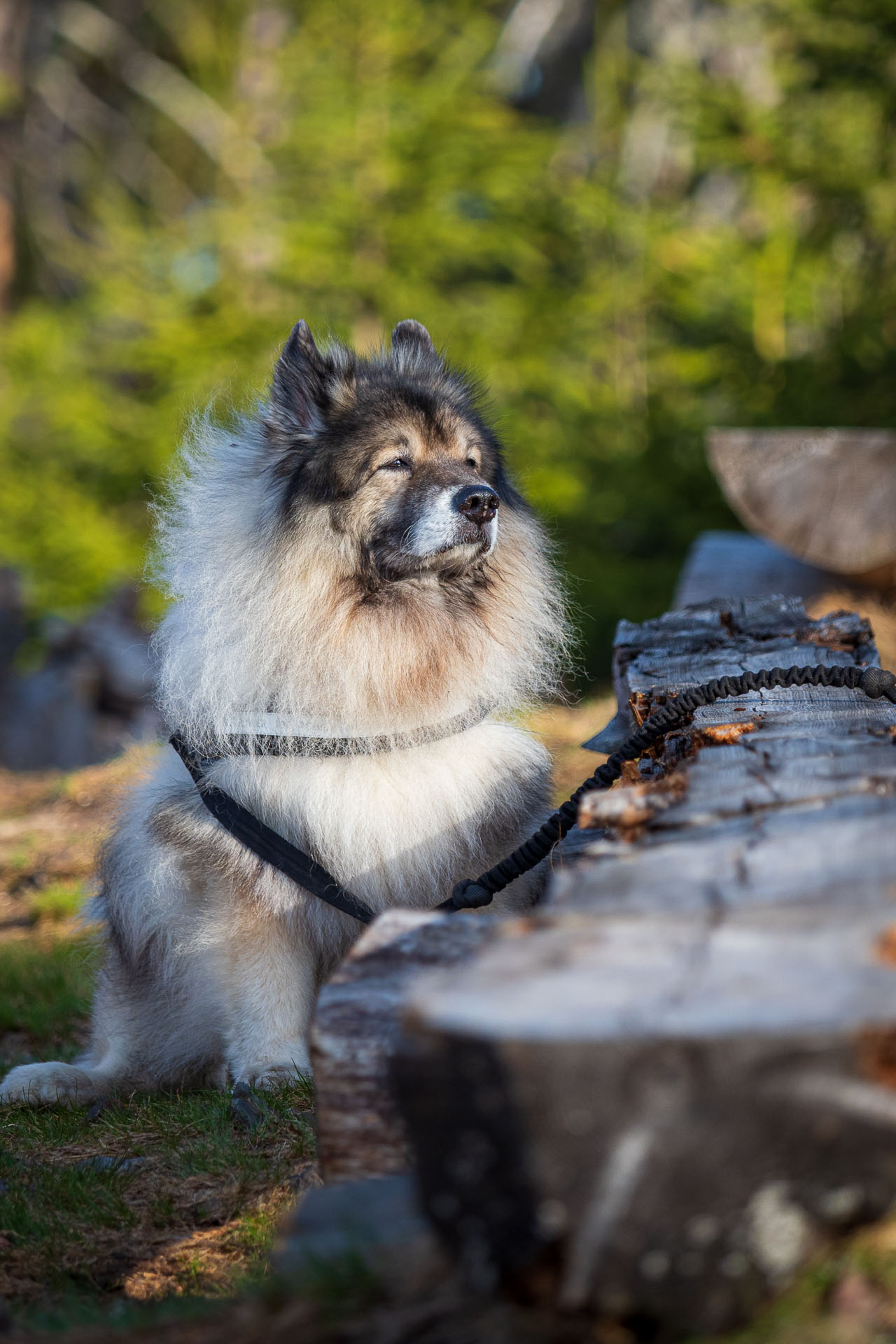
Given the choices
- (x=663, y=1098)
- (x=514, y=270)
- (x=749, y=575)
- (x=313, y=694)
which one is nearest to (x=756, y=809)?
(x=663, y=1098)

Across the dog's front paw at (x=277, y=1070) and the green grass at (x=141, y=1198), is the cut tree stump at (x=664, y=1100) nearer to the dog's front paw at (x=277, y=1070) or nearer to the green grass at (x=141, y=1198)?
the green grass at (x=141, y=1198)

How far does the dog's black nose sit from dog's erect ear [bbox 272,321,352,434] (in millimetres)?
482

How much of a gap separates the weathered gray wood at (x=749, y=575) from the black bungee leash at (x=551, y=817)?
3.69 meters

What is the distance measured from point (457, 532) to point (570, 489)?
6269 mm

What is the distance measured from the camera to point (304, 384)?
10.9 feet

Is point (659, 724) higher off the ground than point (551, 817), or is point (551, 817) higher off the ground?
point (659, 724)

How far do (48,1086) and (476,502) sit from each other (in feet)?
6.52

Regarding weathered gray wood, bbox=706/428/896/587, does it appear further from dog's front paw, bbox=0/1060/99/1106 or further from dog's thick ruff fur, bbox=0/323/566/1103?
dog's front paw, bbox=0/1060/99/1106

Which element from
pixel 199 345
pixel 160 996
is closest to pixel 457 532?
pixel 160 996

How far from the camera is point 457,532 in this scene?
10.5 feet

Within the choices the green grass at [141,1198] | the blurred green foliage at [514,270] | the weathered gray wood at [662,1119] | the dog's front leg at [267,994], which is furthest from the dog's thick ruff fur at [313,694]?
the blurred green foliage at [514,270]

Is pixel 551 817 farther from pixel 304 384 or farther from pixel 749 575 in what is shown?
pixel 749 575

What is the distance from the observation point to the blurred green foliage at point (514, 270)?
25.3 ft

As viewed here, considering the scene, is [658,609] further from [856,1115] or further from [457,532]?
[856,1115]
